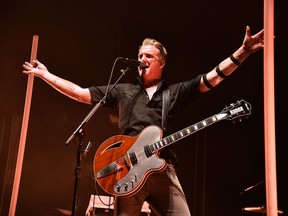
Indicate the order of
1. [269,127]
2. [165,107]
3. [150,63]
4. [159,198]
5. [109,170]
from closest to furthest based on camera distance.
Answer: [269,127]
[159,198]
[109,170]
[165,107]
[150,63]

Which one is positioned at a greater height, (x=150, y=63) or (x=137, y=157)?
(x=150, y=63)

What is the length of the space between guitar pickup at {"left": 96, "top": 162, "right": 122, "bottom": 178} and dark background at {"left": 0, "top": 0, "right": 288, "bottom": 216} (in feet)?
10.8

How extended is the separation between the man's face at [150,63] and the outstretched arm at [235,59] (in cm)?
43

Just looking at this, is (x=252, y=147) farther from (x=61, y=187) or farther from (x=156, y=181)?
(x=156, y=181)

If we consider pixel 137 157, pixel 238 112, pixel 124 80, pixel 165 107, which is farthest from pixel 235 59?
pixel 124 80

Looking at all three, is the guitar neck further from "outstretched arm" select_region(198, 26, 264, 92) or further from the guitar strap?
"outstretched arm" select_region(198, 26, 264, 92)

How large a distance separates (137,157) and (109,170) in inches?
8.9

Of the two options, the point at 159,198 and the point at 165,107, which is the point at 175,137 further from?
the point at 159,198

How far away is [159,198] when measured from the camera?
2553 millimetres

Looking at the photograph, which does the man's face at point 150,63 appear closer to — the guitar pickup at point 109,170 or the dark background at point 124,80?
the guitar pickup at point 109,170

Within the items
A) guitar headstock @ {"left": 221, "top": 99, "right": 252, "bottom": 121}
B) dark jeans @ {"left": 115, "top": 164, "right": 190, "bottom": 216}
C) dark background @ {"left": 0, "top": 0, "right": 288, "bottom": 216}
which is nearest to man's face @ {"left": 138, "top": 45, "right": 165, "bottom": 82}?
guitar headstock @ {"left": 221, "top": 99, "right": 252, "bottom": 121}

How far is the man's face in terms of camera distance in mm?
3088

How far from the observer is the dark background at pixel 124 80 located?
5.53 m

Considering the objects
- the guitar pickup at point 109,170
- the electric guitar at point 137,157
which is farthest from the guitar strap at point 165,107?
the guitar pickup at point 109,170
